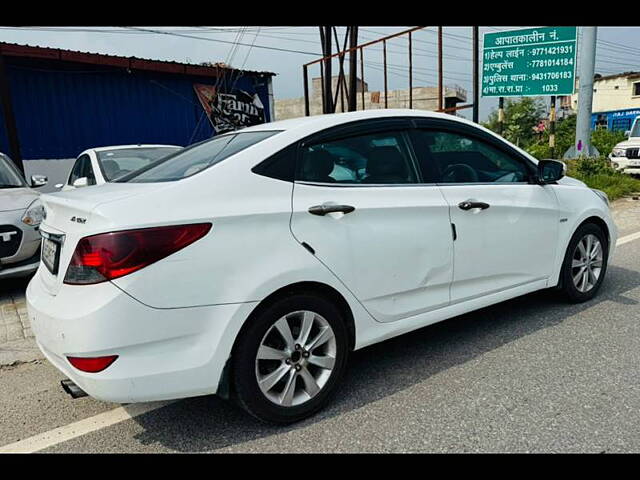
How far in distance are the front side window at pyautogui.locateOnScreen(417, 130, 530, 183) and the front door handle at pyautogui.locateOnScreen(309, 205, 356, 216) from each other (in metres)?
0.78

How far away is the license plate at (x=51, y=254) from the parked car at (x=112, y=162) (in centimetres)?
332

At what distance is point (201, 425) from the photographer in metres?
2.61

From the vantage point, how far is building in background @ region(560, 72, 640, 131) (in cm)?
4091

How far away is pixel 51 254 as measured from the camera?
2557mm

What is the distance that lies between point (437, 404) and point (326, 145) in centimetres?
156

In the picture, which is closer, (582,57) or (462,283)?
(462,283)

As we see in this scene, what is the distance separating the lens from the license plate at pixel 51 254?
96.8 inches

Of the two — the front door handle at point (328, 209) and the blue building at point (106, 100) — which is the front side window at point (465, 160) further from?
the blue building at point (106, 100)

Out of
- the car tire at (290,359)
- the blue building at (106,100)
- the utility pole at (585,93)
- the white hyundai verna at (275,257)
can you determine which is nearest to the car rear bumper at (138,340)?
the white hyundai verna at (275,257)

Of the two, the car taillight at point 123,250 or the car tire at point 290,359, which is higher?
the car taillight at point 123,250

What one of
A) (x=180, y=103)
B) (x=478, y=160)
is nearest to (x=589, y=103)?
(x=180, y=103)

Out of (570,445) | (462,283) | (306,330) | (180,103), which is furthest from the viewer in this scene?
(180,103)

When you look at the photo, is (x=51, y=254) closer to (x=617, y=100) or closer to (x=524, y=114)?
(x=524, y=114)
